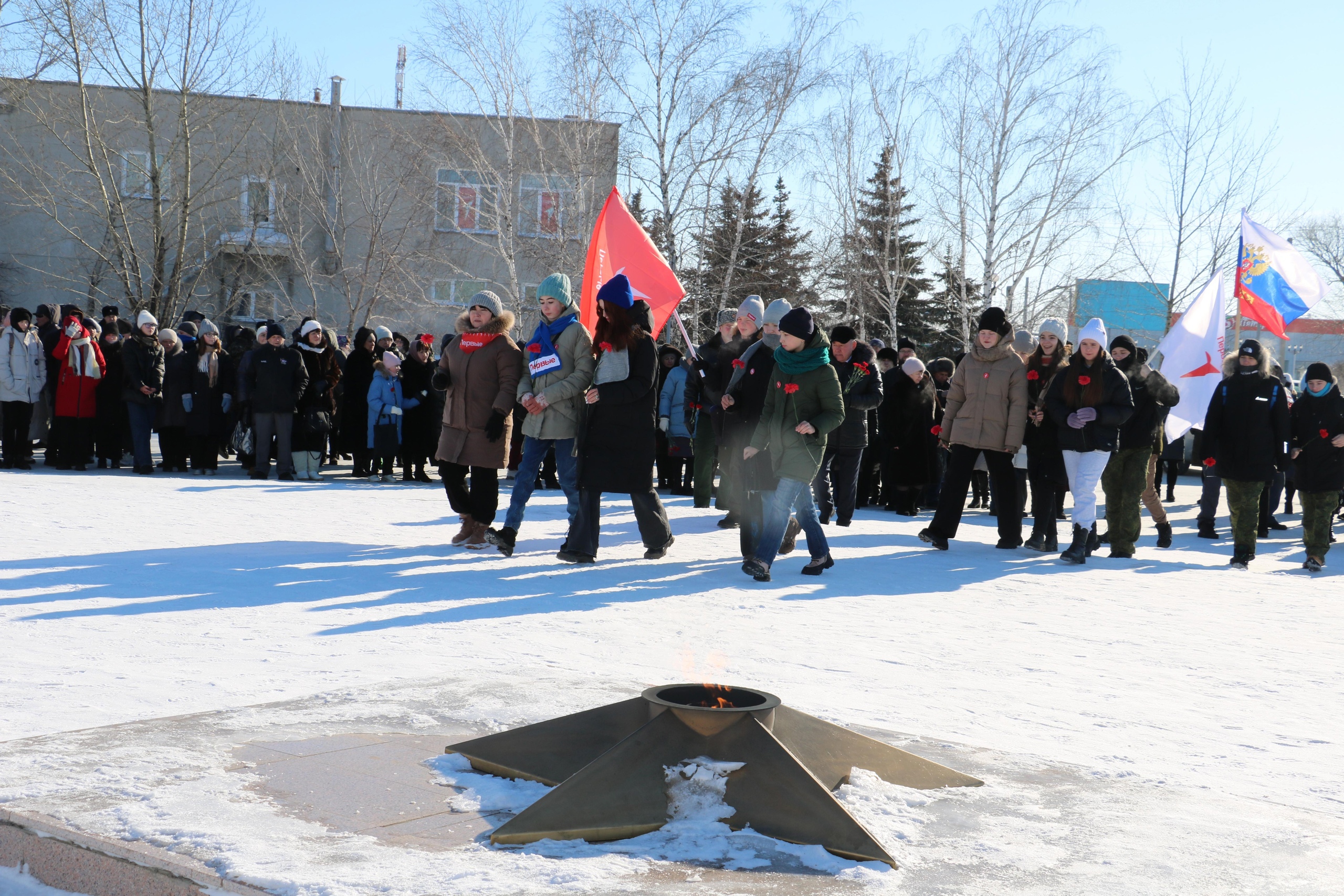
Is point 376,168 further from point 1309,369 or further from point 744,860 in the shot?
point 744,860

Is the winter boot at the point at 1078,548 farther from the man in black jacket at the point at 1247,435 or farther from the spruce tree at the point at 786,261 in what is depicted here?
the spruce tree at the point at 786,261

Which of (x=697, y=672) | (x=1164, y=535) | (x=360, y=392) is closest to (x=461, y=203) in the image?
(x=360, y=392)

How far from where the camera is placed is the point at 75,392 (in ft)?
48.0

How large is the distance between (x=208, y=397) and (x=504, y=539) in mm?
7678

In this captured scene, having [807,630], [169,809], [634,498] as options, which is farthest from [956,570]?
[169,809]

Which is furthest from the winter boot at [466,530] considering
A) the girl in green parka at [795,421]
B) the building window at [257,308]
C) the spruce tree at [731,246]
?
the building window at [257,308]

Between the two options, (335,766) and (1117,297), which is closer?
(335,766)

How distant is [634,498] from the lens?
9039mm

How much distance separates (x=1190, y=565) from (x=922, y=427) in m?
3.61

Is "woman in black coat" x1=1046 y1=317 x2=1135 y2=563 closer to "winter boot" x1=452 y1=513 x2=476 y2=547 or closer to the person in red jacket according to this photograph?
"winter boot" x1=452 y1=513 x2=476 y2=547

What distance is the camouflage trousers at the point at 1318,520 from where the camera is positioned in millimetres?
11141

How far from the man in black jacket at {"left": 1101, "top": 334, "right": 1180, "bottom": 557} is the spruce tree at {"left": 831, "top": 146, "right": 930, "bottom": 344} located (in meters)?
20.0

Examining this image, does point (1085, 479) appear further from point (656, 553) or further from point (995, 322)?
point (656, 553)

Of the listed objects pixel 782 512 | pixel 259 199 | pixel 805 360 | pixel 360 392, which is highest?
pixel 259 199
